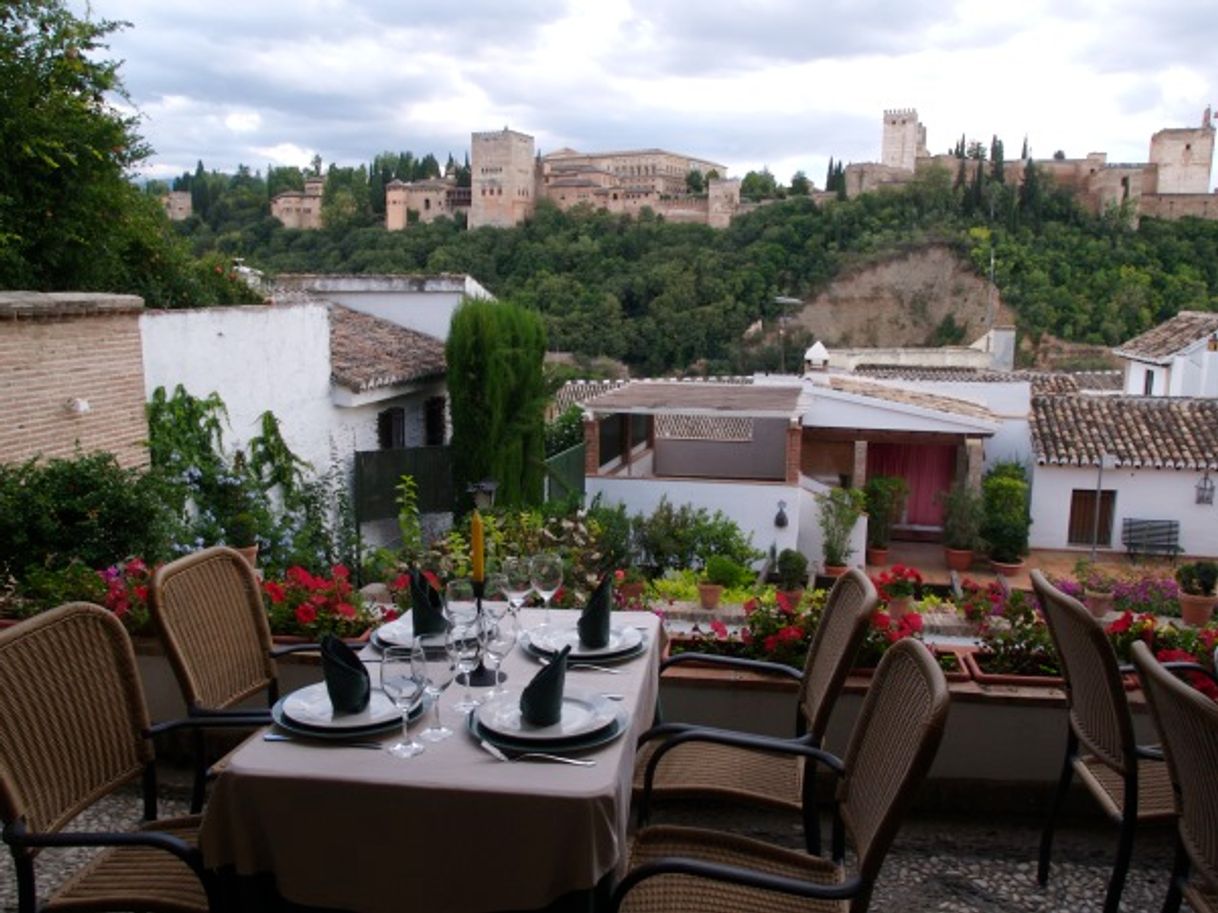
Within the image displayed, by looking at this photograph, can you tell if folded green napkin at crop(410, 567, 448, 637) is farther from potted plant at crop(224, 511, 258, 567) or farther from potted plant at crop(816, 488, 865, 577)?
potted plant at crop(816, 488, 865, 577)

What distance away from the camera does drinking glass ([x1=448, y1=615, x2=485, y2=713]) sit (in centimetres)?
244

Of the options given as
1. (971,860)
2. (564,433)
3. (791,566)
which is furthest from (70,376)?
(564,433)

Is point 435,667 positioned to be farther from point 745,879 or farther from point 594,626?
point 745,879

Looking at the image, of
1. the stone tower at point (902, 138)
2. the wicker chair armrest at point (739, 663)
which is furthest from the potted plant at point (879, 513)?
the stone tower at point (902, 138)

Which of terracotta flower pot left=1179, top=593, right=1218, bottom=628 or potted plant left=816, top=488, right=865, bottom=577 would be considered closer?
terracotta flower pot left=1179, top=593, right=1218, bottom=628

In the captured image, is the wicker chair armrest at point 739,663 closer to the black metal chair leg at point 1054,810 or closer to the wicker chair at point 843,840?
the wicker chair at point 843,840

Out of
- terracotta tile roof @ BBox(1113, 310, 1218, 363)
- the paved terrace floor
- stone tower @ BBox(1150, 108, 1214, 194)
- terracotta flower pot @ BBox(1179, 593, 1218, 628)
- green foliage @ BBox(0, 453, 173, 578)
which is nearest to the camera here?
the paved terrace floor

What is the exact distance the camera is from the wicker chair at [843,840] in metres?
1.86

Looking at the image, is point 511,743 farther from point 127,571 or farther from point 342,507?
point 342,507

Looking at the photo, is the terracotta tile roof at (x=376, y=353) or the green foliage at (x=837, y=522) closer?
the terracotta tile roof at (x=376, y=353)

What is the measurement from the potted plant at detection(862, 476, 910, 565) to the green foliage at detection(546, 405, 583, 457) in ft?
15.0

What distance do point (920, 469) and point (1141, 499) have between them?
3585 millimetres

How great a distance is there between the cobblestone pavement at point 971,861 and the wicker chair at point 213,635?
593mm

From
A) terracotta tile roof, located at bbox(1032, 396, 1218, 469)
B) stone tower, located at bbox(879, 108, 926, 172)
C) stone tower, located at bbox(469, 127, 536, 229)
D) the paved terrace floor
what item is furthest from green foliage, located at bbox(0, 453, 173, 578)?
stone tower, located at bbox(879, 108, 926, 172)
